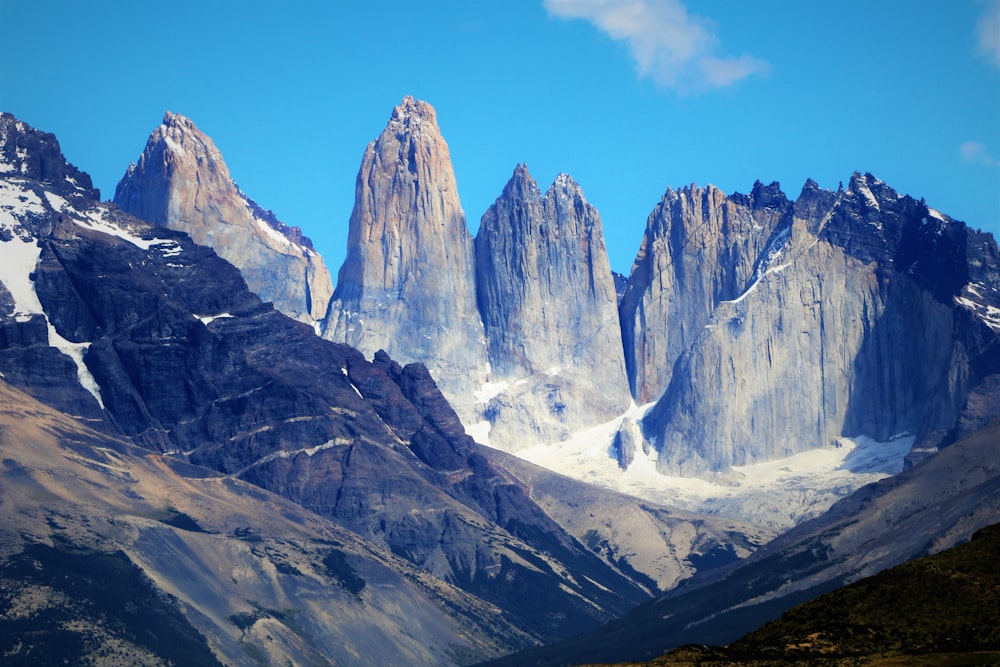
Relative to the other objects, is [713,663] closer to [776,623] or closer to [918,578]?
[776,623]

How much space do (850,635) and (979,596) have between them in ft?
35.9

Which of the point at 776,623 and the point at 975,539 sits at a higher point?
the point at 975,539

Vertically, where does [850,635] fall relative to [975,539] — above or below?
below

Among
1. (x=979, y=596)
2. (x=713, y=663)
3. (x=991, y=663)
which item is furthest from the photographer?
(x=979, y=596)

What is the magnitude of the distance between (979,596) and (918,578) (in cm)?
534

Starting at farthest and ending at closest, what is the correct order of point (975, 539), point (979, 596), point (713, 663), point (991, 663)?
point (975, 539) → point (979, 596) → point (713, 663) → point (991, 663)

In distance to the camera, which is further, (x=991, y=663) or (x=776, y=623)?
(x=776, y=623)

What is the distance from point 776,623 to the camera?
458 ft

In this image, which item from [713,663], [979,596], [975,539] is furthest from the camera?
[975,539]

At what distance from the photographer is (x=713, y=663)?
420 feet

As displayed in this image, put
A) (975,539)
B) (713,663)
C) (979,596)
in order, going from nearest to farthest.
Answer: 1. (713,663)
2. (979,596)
3. (975,539)

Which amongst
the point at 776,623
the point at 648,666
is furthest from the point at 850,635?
the point at 648,666

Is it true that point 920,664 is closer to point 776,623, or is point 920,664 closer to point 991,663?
point 991,663

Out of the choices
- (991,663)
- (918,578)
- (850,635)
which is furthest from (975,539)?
(991,663)
